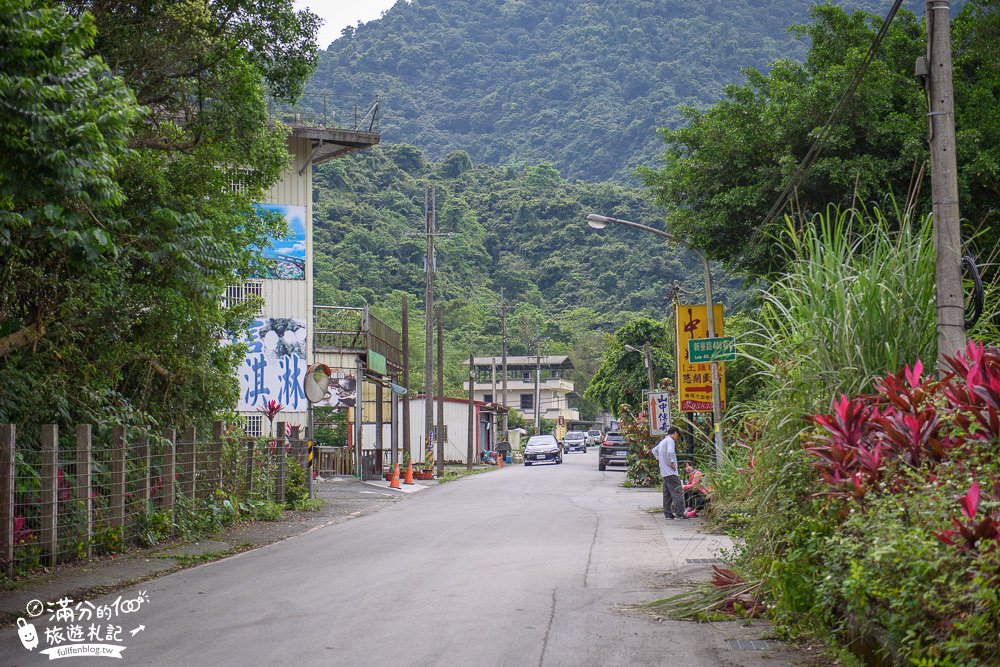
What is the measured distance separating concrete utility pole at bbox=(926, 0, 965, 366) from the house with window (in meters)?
88.3

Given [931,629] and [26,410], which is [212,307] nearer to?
[26,410]

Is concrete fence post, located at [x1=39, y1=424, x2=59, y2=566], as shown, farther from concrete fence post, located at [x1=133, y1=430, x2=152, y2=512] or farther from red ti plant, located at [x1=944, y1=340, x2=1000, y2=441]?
red ti plant, located at [x1=944, y1=340, x2=1000, y2=441]

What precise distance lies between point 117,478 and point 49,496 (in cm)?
173

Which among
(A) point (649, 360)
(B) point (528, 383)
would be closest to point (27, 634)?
(A) point (649, 360)

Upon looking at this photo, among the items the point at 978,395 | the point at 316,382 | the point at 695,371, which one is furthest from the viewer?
the point at 695,371

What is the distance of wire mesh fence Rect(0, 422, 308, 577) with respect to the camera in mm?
11258

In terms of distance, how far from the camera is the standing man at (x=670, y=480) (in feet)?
65.0

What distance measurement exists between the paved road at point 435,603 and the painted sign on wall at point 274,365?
43.7 feet

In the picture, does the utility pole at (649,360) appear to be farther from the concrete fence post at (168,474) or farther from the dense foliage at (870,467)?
the dense foliage at (870,467)

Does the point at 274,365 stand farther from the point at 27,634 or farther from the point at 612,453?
the point at 27,634

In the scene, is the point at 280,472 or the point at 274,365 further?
the point at 274,365

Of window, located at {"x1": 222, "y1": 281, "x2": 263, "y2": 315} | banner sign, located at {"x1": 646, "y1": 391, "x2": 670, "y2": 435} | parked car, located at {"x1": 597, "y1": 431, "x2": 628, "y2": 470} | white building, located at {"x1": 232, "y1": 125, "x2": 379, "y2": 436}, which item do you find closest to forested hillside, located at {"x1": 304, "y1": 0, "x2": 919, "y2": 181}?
parked car, located at {"x1": 597, "y1": 431, "x2": 628, "y2": 470}

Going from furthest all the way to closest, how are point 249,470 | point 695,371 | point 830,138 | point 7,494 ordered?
1. point 695,371
2. point 249,470
3. point 830,138
4. point 7,494

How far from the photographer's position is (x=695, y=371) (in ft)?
83.4
